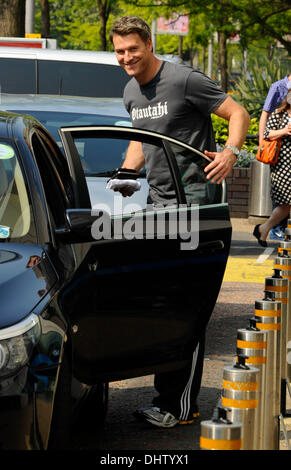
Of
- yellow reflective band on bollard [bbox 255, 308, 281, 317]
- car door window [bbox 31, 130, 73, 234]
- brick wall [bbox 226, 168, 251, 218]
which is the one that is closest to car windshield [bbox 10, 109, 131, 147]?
car door window [bbox 31, 130, 73, 234]

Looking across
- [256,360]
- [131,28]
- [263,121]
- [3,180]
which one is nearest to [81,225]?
[3,180]

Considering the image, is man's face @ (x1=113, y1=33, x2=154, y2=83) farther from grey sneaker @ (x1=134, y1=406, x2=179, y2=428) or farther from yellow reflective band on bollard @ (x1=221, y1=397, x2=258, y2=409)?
yellow reflective band on bollard @ (x1=221, y1=397, x2=258, y2=409)

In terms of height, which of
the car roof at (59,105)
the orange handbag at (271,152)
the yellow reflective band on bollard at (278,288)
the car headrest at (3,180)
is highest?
the car headrest at (3,180)

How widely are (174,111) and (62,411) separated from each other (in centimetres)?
224

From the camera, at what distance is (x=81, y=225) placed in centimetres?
441

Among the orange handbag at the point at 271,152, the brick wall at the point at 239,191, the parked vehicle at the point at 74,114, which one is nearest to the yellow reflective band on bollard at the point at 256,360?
the parked vehicle at the point at 74,114

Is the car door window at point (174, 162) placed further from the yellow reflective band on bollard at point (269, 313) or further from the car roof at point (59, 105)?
the car roof at point (59, 105)

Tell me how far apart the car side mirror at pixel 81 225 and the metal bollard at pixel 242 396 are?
1148 mm

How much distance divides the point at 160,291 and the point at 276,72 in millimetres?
18970

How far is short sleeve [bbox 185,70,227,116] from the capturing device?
5.84m

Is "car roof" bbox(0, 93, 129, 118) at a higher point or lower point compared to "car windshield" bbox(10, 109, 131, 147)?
higher

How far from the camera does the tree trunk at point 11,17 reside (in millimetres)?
18703

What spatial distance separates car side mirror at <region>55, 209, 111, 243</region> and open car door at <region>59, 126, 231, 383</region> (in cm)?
2

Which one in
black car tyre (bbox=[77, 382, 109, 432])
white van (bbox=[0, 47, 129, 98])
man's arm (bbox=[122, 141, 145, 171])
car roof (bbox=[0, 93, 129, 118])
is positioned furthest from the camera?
white van (bbox=[0, 47, 129, 98])
